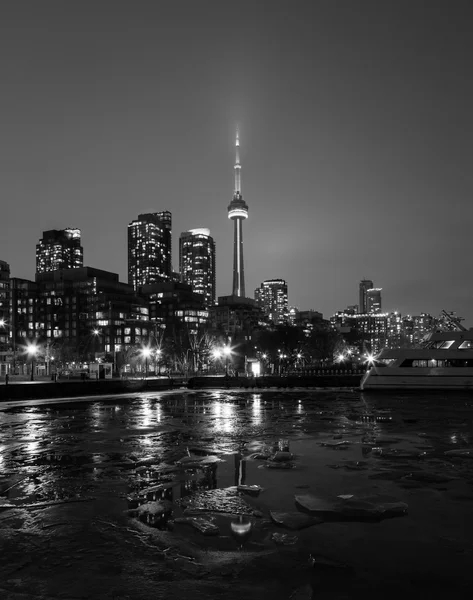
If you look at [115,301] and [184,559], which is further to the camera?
[115,301]

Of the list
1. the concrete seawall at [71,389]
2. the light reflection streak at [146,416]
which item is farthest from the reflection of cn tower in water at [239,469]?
the concrete seawall at [71,389]

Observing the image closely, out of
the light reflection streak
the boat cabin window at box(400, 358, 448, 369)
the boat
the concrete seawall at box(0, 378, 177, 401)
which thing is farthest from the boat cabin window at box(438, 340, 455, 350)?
the light reflection streak

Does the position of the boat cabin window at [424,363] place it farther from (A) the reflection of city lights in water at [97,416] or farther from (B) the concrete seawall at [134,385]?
(A) the reflection of city lights in water at [97,416]

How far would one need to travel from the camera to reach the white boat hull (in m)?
48.4

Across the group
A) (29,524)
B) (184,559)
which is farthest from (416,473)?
(29,524)

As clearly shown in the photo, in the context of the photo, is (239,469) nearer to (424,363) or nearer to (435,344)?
(424,363)

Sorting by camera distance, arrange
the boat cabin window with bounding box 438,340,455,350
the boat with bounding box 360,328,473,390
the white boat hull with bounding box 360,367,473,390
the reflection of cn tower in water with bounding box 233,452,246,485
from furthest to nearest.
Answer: the boat cabin window with bounding box 438,340,455,350, the boat with bounding box 360,328,473,390, the white boat hull with bounding box 360,367,473,390, the reflection of cn tower in water with bounding box 233,452,246,485

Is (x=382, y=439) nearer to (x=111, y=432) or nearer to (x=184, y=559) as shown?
(x=111, y=432)

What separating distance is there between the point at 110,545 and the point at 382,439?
13.3m

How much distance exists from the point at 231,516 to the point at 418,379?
4323 centimetres

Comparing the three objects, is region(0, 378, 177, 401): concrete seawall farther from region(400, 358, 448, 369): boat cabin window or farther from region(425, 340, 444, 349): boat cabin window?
region(425, 340, 444, 349): boat cabin window

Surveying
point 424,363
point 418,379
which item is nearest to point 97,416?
point 418,379

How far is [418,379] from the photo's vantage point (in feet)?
162

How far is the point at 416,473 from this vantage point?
523 inches
